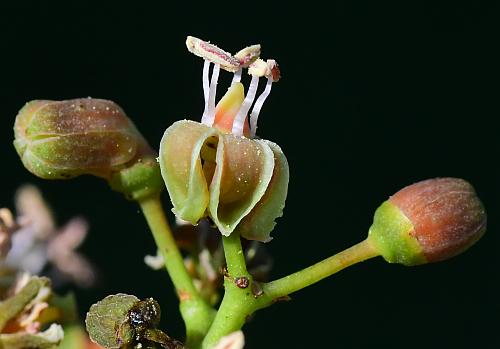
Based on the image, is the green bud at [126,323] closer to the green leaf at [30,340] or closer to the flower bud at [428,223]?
the green leaf at [30,340]

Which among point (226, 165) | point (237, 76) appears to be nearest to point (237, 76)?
point (237, 76)

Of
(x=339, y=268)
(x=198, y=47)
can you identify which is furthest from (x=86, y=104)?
(x=339, y=268)

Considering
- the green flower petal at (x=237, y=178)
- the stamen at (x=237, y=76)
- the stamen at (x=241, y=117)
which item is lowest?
the green flower petal at (x=237, y=178)

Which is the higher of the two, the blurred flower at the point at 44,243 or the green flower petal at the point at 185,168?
the green flower petal at the point at 185,168

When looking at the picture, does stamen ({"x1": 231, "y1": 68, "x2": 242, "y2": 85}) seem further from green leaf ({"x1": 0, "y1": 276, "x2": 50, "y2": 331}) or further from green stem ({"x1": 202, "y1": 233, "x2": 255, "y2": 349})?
green leaf ({"x1": 0, "y1": 276, "x2": 50, "y2": 331})

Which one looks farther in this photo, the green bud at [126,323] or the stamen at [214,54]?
the stamen at [214,54]

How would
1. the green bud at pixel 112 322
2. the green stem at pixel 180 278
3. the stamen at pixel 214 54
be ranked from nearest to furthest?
the green bud at pixel 112 322
the stamen at pixel 214 54
the green stem at pixel 180 278

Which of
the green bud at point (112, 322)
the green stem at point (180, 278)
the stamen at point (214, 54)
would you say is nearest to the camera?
the green bud at point (112, 322)

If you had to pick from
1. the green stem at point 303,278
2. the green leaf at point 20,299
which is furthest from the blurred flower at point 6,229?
the green stem at point 303,278
